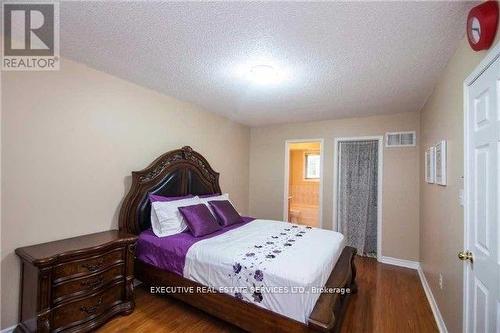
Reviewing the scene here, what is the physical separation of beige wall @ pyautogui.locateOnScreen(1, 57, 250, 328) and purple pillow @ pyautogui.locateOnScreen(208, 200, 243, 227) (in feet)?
3.38

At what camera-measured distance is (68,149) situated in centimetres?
213

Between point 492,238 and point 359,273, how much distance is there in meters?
2.39

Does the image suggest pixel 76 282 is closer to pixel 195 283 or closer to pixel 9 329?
pixel 9 329

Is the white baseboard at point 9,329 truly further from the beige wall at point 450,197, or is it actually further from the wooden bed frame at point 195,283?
the beige wall at point 450,197

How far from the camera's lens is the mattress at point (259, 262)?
5.44 ft

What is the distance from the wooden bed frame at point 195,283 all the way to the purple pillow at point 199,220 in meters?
0.46

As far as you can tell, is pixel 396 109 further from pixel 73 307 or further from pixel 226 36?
pixel 73 307

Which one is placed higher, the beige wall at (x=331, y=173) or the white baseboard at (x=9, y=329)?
the beige wall at (x=331, y=173)

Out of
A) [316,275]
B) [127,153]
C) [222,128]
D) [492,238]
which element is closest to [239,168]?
[222,128]

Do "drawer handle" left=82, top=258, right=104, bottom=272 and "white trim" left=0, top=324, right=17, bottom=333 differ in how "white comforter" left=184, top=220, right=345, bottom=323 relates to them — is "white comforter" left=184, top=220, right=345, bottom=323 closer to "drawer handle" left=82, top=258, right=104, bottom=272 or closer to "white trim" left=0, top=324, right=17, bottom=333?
"drawer handle" left=82, top=258, right=104, bottom=272

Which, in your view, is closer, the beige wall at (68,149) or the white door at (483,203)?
the white door at (483,203)

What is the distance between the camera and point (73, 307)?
181 cm

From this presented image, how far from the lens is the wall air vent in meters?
3.50

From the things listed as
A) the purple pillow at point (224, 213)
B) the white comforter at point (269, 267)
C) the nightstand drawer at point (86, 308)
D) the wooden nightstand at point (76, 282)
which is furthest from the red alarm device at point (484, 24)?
the nightstand drawer at point (86, 308)
